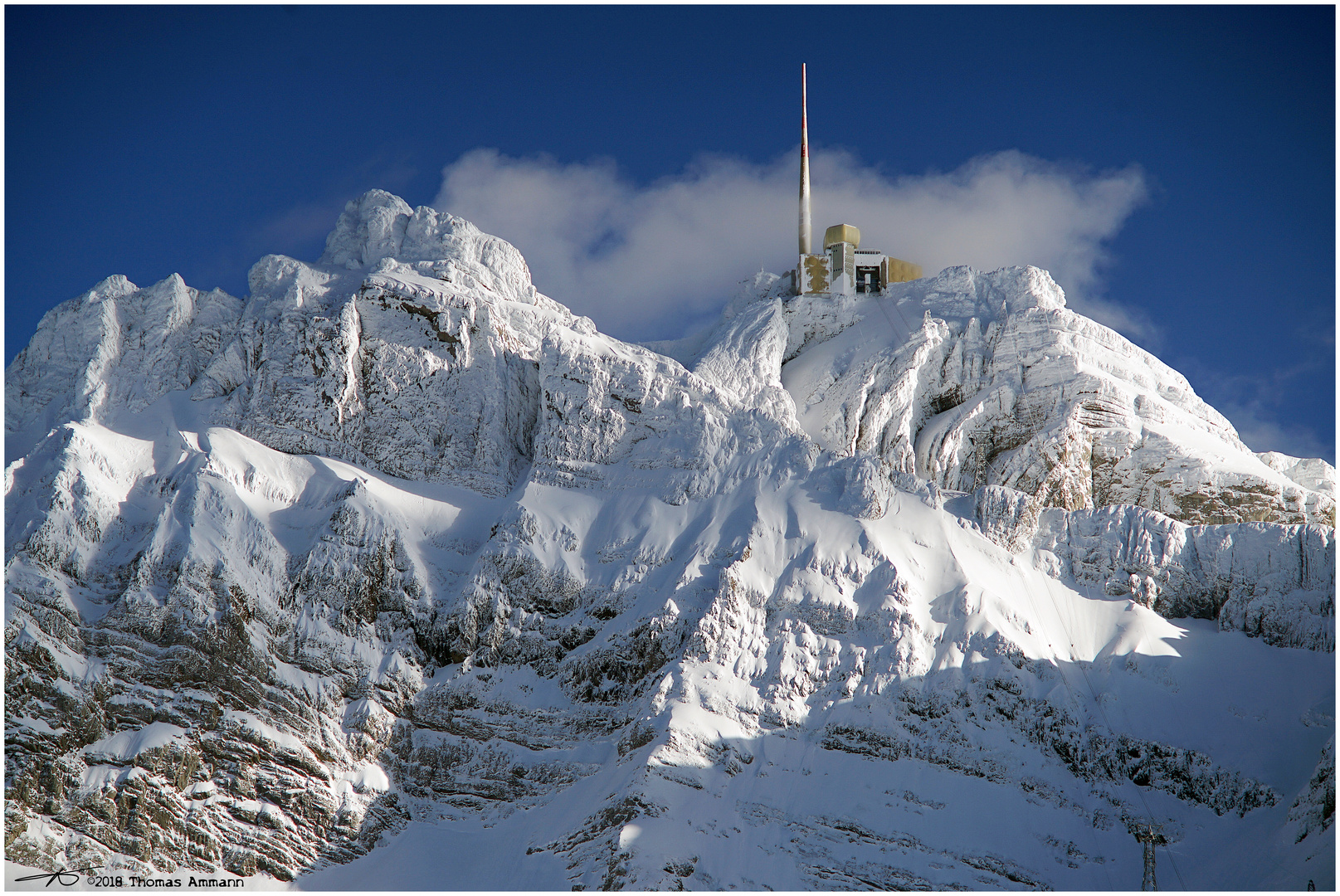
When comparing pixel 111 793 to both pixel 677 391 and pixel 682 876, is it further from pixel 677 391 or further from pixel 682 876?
pixel 677 391

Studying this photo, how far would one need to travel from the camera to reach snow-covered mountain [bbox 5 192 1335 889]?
88.4 meters

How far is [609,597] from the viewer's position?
330 feet

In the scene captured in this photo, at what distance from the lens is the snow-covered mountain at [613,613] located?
88.4 m

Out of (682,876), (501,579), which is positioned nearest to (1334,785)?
(682,876)

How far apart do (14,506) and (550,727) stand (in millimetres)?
42535

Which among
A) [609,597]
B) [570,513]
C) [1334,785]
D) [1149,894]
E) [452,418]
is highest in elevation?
[452,418]

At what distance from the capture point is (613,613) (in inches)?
3944
